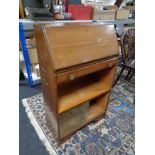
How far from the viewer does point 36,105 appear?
5.43 ft

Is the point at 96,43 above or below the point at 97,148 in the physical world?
above

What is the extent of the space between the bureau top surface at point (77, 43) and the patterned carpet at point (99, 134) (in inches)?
30.1

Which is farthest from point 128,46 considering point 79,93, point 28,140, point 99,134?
point 28,140

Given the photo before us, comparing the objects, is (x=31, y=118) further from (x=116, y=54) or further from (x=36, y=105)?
(x=116, y=54)

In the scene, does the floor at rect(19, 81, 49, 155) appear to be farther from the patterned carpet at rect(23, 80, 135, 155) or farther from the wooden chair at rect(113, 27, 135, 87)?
the wooden chair at rect(113, 27, 135, 87)

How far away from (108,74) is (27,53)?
1.12 meters

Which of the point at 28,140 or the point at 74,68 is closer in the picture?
the point at 74,68

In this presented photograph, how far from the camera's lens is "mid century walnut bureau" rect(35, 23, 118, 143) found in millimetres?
837

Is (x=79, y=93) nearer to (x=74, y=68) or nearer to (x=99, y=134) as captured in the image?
(x=74, y=68)

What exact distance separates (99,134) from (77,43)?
3.02 feet

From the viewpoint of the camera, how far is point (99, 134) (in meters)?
1.34

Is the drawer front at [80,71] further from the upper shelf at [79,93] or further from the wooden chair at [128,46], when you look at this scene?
the wooden chair at [128,46]

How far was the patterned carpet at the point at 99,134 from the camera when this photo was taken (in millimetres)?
1191

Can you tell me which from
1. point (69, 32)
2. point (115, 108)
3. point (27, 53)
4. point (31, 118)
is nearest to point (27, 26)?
point (27, 53)
